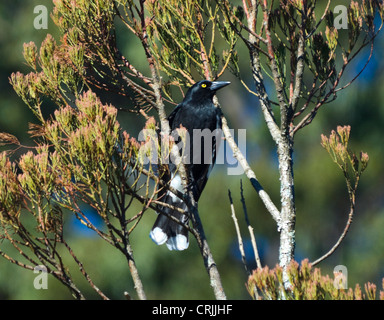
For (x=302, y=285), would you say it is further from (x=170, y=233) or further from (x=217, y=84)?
(x=217, y=84)

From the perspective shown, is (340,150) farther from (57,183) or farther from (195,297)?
(195,297)

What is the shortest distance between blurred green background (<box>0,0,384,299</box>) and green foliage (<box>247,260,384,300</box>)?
17.3 ft

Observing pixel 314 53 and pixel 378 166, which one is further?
pixel 378 166

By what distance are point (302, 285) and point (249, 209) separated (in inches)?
234

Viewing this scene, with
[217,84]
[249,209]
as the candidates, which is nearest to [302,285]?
[217,84]

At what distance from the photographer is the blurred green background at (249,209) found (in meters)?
7.32

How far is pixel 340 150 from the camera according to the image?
6.88ft

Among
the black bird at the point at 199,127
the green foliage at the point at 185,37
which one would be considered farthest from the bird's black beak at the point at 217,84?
the green foliage at the point at 185,37

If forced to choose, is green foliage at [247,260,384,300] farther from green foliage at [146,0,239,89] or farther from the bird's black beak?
the bird's black beak

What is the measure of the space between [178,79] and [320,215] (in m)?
6.07

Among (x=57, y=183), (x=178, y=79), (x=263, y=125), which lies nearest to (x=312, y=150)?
(x=263, y=125)

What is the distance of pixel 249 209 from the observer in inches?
299
